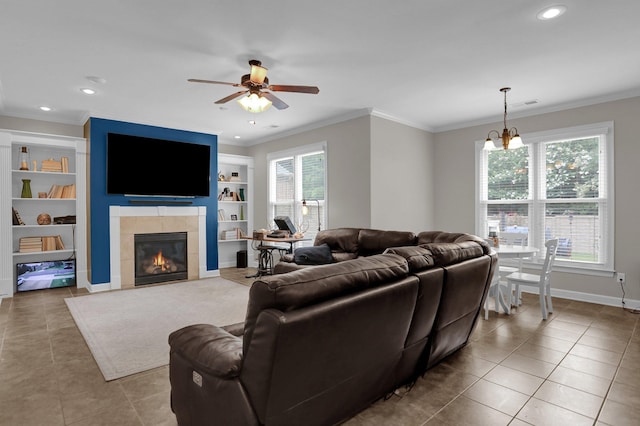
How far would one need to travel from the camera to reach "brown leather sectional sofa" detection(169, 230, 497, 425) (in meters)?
1.47

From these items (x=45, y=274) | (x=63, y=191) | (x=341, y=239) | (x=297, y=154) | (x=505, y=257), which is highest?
(x=297, y=154)

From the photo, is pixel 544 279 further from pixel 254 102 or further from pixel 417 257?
pixel 254 102

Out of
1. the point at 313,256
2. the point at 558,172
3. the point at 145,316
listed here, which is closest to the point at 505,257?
the point at 558,172

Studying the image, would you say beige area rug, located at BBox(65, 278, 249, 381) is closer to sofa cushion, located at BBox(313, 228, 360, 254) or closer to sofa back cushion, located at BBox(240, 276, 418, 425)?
sofa cushion, located at BBox(313, 228, 360, 254)

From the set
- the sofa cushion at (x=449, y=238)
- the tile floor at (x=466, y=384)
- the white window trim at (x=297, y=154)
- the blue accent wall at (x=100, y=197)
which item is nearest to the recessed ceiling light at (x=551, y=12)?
the sofa cushion at (x=449, y=238)

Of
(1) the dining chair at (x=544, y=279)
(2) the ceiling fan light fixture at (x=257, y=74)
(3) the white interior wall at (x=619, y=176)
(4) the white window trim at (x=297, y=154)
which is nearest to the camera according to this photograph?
(2) the ceiling fan light fixture at (x=257, y=74)

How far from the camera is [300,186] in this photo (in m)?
6.72

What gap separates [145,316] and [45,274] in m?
2.69

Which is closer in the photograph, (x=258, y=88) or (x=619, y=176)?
(x=258, y=88)

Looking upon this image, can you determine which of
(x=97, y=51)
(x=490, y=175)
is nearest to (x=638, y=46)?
(x=490, y=175)

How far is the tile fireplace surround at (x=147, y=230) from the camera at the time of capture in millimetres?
5516

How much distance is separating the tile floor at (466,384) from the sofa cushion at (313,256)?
208 centimetres

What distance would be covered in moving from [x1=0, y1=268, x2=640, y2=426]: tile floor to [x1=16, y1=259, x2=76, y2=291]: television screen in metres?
1.97

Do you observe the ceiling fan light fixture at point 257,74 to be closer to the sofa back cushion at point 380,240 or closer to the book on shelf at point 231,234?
the sofa back cushion at point 380,240
